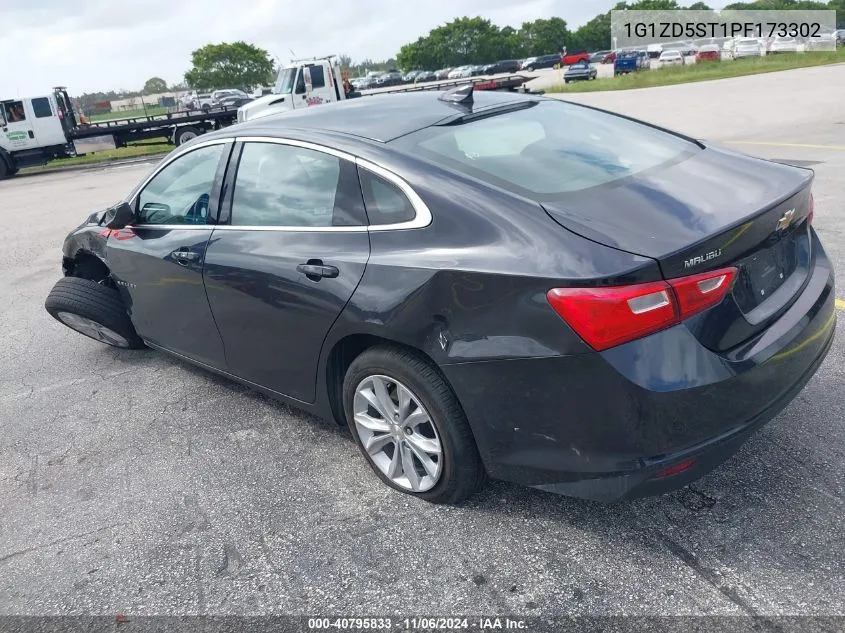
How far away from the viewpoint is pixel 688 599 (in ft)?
7.65

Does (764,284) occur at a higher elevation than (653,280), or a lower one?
lower

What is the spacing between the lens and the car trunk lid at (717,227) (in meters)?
2.31

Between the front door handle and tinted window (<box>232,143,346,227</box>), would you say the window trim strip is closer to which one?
tinted window (<box>232,143,346,227</box>)

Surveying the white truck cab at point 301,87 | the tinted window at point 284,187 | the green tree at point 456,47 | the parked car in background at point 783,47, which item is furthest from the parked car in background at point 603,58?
the tinted window at point 284,187

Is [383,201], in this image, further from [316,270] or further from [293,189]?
[293,189]

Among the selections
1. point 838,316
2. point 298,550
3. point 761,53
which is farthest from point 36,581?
point 761,53

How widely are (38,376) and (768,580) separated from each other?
461 centimetres

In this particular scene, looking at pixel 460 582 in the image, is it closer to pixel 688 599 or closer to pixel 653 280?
pixel 688 599

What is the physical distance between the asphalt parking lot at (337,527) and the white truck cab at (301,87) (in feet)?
61.9

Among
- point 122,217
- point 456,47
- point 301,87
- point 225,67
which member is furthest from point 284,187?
point 456,47

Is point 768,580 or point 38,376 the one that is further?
point 38,376

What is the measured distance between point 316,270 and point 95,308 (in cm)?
239

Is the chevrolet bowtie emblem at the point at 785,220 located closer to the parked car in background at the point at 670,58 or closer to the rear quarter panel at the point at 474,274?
the rear quarter panel at the point at 474,274

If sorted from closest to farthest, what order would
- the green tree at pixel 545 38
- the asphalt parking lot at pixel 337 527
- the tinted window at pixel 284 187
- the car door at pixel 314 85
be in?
1. the asphalt parking lot at pixel 337 527
2. the tinted window at pixel 284 187
3. the car door at pixel 314 85
4. the green tree at pixel 545 38
